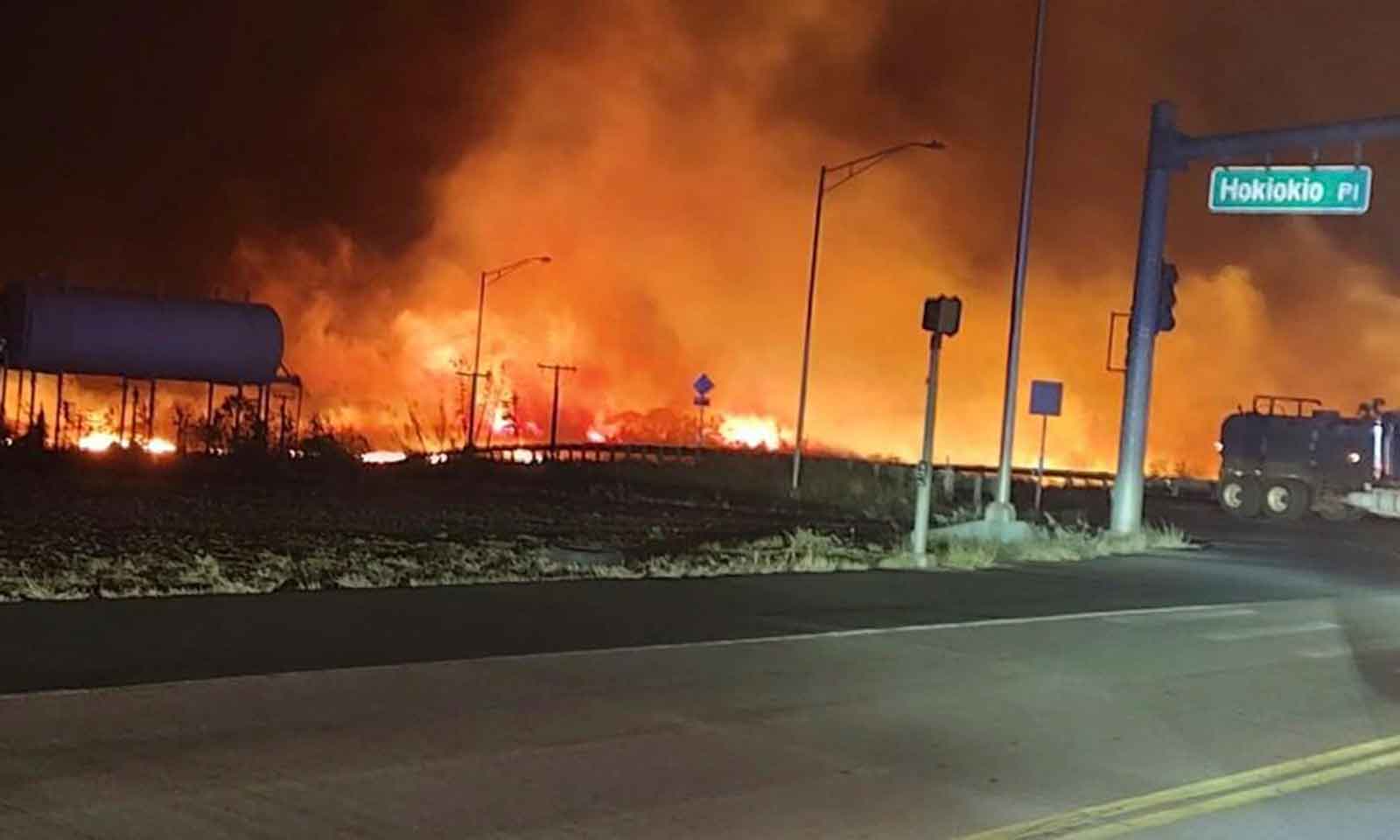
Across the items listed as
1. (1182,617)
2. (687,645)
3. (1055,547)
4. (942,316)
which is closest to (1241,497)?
(1055,547)

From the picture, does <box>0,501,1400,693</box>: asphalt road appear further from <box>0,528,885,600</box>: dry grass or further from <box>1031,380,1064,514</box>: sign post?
<box>1031,380,1064,514</box>: sign post

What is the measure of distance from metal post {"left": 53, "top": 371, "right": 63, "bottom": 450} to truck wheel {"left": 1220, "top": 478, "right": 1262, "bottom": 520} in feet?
104

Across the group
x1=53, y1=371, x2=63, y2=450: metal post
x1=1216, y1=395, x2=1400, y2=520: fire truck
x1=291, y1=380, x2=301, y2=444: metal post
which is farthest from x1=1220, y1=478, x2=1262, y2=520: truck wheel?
x1=53, y1=371, x2=63, y2=450: metal post

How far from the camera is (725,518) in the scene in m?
29.5

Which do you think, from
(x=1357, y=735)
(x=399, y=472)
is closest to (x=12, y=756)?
(x=1357, y=735)

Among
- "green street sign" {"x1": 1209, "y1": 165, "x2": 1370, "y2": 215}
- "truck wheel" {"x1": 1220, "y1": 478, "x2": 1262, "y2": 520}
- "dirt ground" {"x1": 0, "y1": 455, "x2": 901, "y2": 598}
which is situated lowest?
"dirt ground" {"x1": 0, "y1": 455, "x2": 901, "y2": 598}

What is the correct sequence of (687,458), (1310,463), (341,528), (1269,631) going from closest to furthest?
(1269,631), (341,528), (1310,463), (687,458)

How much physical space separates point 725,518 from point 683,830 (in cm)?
2215

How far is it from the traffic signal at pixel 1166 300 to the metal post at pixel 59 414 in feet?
104

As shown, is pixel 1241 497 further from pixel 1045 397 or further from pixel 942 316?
A: pixel 942 316

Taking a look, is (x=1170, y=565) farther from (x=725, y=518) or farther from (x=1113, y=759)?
(x=1113, y=759)

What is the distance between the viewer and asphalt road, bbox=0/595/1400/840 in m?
7.51

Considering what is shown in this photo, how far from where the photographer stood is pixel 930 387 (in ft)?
70.1

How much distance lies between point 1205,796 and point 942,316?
13.4m
